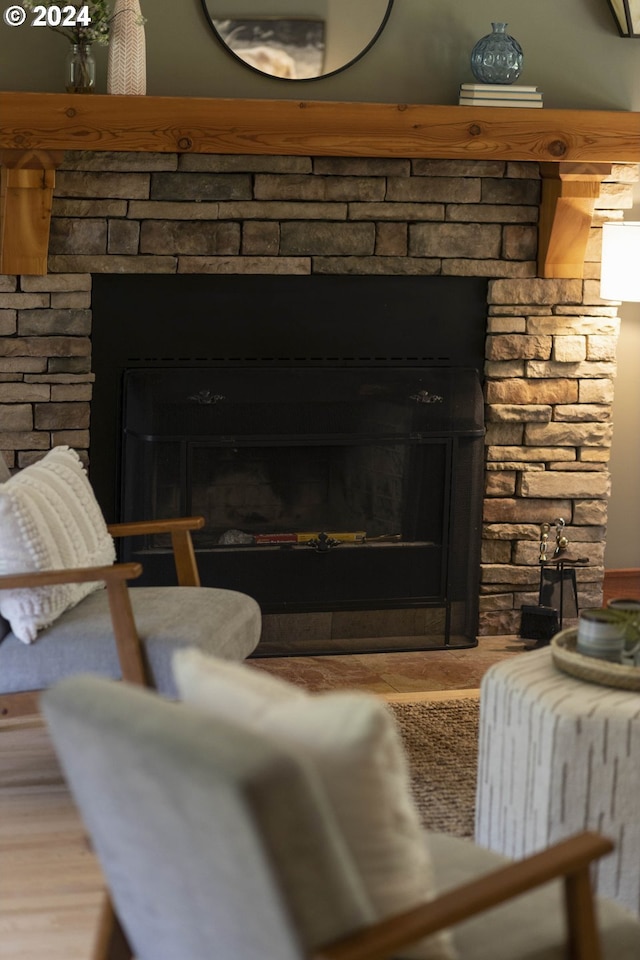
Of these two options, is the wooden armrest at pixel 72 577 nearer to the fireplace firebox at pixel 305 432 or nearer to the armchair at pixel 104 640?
the armchair at pixel 104 640

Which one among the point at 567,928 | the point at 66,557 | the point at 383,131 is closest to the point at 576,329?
the point at 383,131

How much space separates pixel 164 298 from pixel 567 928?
295 centimetres

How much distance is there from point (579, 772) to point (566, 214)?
251 centimetres

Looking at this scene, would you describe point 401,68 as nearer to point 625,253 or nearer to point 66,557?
point 625,253

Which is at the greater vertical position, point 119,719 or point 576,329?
point 576,329

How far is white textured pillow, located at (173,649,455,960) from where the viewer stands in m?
1.33

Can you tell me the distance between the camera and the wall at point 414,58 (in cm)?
392

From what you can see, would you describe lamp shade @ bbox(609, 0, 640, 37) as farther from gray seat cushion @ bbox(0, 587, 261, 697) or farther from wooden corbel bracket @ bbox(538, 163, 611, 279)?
gray seat cushion @ bbox(0, 587, 261, 697)

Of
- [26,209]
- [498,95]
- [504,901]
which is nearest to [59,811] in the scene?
[504,901]

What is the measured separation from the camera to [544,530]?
Answer: 436cm

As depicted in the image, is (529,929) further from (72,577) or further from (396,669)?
(396,669)

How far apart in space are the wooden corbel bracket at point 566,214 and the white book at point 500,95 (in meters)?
0.24

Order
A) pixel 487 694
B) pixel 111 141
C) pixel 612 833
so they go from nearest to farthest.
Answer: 1. pixel 612 833
2. pixel 487 694
3. pixel 111 141

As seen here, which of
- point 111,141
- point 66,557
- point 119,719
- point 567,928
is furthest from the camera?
point 111,141
